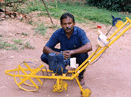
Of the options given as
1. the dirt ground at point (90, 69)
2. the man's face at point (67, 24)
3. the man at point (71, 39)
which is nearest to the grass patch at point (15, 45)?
the dirt ground at point (90, 69)

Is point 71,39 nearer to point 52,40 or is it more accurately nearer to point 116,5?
point 52,40

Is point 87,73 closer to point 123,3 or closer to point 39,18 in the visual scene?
point 39,18

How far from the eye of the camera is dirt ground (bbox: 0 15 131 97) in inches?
108

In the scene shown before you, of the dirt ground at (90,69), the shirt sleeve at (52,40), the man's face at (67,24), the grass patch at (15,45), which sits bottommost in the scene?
the dirt ground at (90,69)

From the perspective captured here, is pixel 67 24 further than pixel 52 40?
No

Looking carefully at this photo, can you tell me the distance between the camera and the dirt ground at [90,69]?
108 inches

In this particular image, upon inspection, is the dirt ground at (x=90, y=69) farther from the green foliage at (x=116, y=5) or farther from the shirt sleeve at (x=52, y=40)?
the green foliage at (x=116, y=5)

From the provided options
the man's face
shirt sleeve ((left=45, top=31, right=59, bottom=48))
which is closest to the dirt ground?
shirt sleeve ((left=45, top=31, right=59, bottom=48))

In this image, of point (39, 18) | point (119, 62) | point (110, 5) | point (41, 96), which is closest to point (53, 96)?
point (41, 96)

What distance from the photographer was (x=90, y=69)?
3684 millimetres

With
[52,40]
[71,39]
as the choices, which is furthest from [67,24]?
[52,40]

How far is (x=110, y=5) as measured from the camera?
1094 cm

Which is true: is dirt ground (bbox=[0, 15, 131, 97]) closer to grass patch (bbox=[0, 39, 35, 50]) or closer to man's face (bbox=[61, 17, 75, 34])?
grass patch (bbox=[0, 39, 35, 50])

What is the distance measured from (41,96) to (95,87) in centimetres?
105
